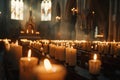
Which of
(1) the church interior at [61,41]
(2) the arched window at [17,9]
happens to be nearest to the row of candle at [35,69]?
(1) the church interior at [61,41]

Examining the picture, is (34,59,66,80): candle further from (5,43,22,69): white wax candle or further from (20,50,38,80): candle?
(5,43,22,69): white wax candle

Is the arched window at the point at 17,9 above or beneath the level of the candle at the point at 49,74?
above

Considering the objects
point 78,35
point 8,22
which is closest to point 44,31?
point 8,22

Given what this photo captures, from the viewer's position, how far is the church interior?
258 centimetres

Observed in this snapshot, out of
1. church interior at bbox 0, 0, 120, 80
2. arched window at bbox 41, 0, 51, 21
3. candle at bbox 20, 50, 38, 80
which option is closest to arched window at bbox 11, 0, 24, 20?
church interior at bbox 0, 0, 120, 80

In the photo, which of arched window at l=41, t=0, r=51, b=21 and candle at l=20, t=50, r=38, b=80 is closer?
candle at l=20, t=50, r=38, b=80

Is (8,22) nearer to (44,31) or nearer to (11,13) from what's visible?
(11,13)

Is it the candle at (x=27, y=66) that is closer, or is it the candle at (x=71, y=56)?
the candle at (x=27, y=66)

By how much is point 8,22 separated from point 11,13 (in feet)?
4.67

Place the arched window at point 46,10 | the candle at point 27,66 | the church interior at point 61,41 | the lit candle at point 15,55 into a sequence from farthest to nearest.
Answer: the arched window at point 46,10 < the lit candle at point 15,55 < the church interior at point 61,41 < the candle at point 27,66

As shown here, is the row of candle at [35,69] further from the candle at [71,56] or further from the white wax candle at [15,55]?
the candle at [71,56]

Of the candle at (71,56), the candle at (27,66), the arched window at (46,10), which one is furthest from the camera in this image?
the arched window at (46,10)

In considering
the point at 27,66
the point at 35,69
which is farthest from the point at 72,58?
the point at 35,69

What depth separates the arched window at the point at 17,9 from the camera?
36.6 meters
